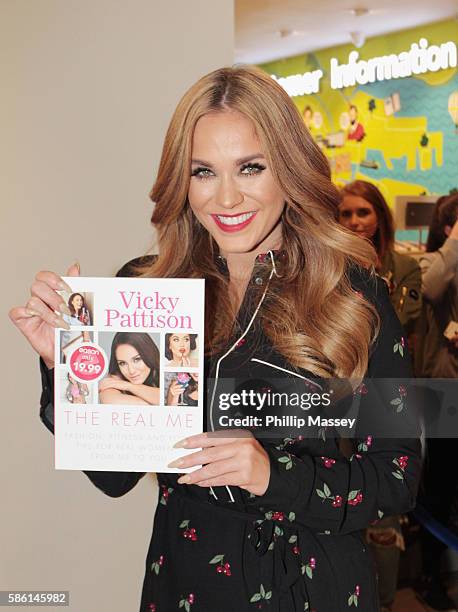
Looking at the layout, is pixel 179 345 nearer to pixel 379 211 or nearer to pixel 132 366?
pixel 132 366

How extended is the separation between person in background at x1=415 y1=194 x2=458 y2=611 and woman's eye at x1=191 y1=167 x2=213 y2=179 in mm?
1235

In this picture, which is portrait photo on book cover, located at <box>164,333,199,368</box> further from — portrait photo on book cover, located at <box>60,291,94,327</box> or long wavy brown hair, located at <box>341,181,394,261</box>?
long wavy brown hair, located at <box>341,181,394,261</box>

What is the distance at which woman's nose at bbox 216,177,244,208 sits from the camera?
106 centimetres

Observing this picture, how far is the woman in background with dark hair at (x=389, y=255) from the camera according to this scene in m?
2.21

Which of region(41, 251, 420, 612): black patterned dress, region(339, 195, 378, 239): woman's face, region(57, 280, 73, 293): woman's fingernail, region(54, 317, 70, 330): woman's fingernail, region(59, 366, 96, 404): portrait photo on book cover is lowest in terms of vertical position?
region(41, 251, 420, 612): black patterned dress

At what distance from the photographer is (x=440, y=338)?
85.9 inches

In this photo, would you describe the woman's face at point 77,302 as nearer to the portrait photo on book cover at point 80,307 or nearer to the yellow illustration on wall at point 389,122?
the portrait photo on book cover at point 80,307

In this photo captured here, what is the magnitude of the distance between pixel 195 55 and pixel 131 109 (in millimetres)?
146

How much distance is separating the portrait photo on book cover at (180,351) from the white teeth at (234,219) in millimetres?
187

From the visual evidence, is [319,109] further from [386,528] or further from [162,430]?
[162,430]

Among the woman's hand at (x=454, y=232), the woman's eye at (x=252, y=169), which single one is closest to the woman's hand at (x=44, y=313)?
the woman's eye at (x=252, y=169)

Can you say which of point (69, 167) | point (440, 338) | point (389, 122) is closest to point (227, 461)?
point (69, 167)

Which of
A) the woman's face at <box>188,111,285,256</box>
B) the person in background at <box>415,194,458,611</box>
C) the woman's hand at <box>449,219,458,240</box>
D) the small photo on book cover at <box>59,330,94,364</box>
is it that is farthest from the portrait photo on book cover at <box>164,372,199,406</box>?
the woman's hand at <box>449,219,458,240</box>

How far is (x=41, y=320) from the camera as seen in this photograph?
103cm
